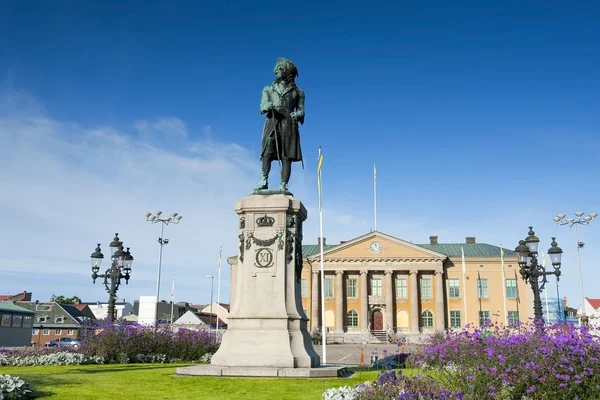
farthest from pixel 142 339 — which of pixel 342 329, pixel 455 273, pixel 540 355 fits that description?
pixel 455 273

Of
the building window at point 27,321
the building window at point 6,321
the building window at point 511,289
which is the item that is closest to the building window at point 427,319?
the building window at point 511,289

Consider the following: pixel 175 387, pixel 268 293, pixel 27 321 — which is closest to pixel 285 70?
pixel 268 293

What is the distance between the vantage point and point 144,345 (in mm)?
17328

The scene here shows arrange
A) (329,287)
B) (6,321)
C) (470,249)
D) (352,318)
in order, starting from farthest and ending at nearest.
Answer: (470,249) → (329,287) → (352,318) → (6,321)

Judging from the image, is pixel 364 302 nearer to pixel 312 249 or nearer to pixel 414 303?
pixel 414 303

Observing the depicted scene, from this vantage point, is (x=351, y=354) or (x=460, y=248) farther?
(x=460, y=248)

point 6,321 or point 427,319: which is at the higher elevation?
point 427,319

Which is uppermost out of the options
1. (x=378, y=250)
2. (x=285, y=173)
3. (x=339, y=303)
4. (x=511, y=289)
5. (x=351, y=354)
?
(x=378, y=250)

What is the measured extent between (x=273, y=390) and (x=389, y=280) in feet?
202

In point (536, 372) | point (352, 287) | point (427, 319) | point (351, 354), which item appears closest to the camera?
point (536, 372)

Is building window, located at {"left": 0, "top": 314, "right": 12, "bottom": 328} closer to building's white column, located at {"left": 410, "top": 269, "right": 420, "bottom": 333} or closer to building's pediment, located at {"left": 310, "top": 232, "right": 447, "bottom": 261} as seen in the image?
building's pediment, located at {"left": 310, "top": 232, "right": 447, "bottom": 261}

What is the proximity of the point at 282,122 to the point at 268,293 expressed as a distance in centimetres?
399

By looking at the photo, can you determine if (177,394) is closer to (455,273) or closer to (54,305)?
(455,273)

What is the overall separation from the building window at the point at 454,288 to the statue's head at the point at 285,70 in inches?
2415
